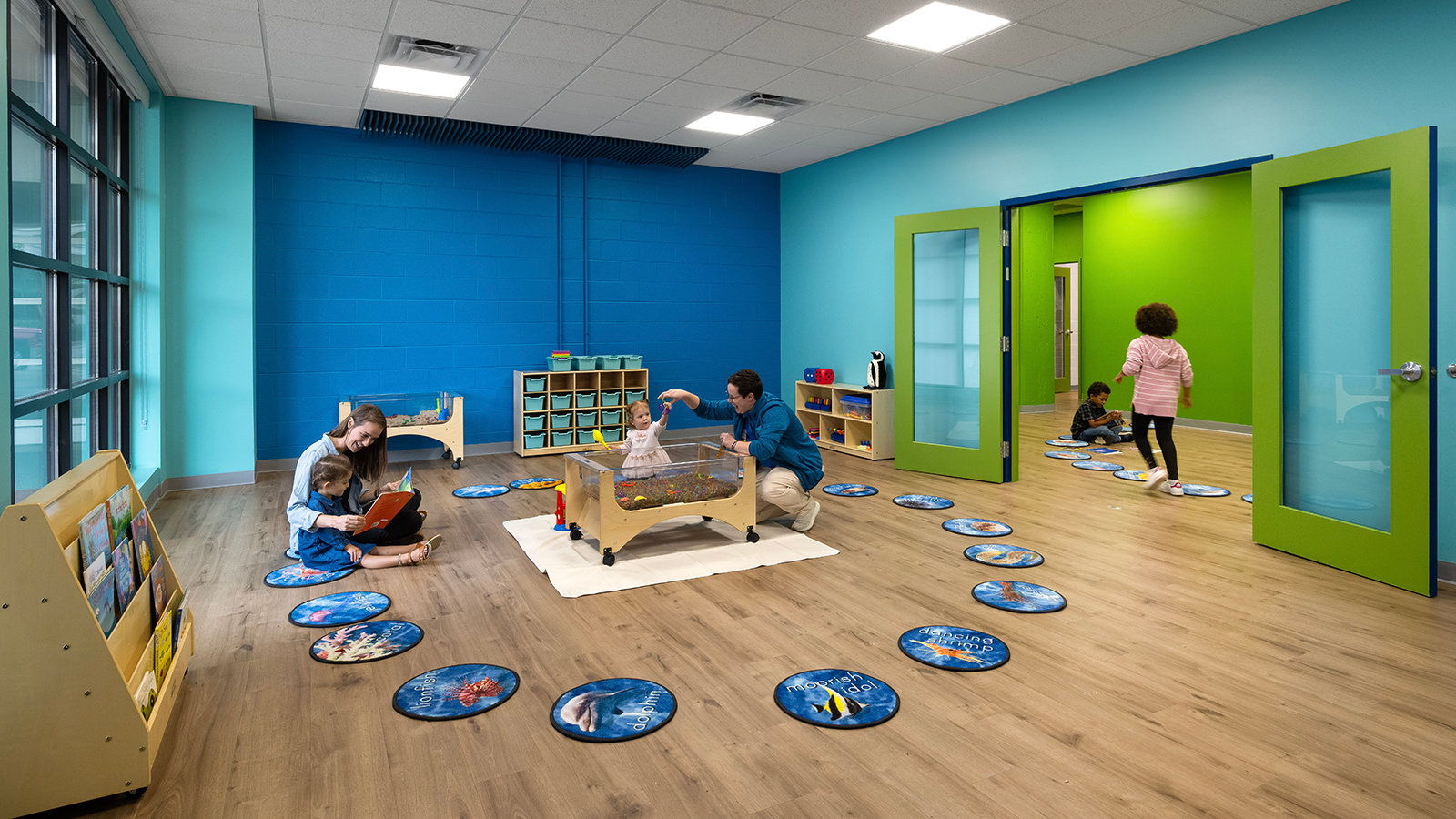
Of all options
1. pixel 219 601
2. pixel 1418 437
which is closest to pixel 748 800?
pixel 219 601

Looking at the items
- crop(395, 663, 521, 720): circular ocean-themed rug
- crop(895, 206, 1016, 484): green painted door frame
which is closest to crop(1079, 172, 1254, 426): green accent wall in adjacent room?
crop(895, 206, 1016, 484): green painted door frame

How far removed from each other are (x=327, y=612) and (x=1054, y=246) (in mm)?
10712

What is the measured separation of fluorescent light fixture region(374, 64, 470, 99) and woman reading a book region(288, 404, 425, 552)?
102 inches

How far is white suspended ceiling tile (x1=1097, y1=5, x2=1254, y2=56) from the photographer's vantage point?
4.34 meters

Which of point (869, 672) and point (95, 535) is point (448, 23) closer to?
point (95, 535)

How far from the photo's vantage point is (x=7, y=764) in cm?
186

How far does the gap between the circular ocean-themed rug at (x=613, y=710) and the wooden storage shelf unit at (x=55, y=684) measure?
107 centimetres

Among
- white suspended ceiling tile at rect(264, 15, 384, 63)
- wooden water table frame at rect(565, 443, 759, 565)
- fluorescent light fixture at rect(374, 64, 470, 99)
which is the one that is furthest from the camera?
fluorescent light fixture at rect(374, 64, 470, 99)

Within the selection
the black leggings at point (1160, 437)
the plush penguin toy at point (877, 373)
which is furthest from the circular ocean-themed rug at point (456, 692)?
the plush penguin toy at point (877, 373)

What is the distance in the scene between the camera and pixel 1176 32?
14.9 feet

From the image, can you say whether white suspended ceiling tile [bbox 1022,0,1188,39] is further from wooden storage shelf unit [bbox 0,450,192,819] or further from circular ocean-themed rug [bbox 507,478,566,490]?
wooden storage shelf unit [bbox 0,450,192,819]

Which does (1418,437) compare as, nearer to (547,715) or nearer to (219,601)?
(547,715)

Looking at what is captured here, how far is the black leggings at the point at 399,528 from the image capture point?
4074 mm

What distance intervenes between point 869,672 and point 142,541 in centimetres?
242
